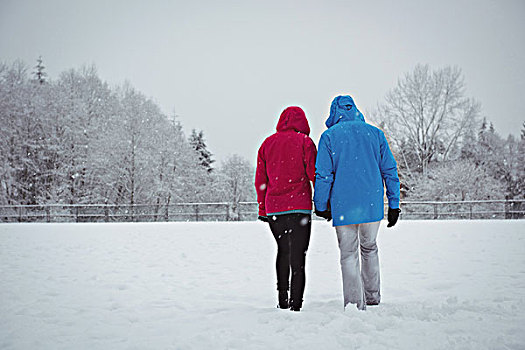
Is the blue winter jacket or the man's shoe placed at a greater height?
the blue winter jacket

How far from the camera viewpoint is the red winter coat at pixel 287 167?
138 inches

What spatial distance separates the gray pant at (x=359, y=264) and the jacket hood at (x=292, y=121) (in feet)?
3.41

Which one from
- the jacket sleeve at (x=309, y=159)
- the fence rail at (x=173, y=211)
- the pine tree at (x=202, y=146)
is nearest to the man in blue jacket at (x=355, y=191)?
the jacket sleeve at (x=309, y=159)

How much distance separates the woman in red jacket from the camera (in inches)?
137

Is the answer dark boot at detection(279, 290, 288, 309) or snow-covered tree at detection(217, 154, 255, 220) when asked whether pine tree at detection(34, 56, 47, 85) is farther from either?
dark boot at detection(279, 290, 288, 309)

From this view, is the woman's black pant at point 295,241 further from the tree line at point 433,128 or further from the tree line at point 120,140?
the tree line at point 433,128

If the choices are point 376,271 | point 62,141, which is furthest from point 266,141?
point 62,141

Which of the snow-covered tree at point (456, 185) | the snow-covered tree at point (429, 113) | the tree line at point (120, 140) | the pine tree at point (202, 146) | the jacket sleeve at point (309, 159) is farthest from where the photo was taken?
the pine tree at point (202, 146)

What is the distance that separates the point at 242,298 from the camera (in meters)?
4.40

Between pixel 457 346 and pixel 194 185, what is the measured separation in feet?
111

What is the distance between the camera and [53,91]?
96.2ft

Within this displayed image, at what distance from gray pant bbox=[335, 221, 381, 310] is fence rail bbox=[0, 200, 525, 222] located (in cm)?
1824

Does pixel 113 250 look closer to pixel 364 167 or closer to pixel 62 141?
pixel 364 167

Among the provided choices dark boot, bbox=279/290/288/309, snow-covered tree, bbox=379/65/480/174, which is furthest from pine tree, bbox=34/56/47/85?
dark boot, bbox=279/290/288/309
